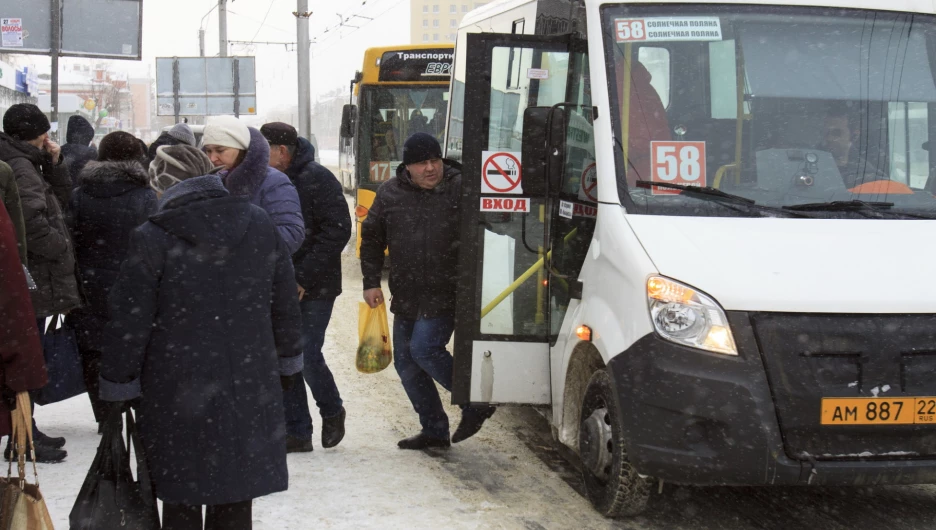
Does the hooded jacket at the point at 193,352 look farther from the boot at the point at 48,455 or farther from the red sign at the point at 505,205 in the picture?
the boot at the point at 48,455

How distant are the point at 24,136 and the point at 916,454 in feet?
15.3

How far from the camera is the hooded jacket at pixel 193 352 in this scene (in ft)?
11.0

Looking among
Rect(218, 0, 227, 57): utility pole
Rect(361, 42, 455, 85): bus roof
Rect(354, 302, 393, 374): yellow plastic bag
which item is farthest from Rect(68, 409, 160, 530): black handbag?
Rect(218, 0, 227, 57): utility pole

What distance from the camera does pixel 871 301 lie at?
4.00 metres

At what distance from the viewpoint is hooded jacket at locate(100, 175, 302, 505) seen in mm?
3340

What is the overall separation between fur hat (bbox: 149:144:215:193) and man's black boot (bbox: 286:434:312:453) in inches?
94.2

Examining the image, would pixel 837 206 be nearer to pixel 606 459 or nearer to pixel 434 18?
pixel 606 459

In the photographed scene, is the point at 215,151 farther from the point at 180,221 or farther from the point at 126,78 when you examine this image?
the point at 126,78

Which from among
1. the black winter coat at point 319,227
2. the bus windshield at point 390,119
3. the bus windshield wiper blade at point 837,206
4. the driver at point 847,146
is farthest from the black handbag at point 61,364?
the bus windshield at point 390,119

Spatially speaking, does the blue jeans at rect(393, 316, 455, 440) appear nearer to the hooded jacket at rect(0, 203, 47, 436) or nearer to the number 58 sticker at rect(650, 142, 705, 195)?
the number 58 sticker at rect(650, 142, 705, 195)

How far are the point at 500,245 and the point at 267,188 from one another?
1.21 metres

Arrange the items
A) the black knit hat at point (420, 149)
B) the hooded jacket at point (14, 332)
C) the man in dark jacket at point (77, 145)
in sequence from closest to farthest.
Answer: the hooded jacket at point (14, 332)
the black knit hat at point (420, 149)
the man in dark jacket at point (77, 145)

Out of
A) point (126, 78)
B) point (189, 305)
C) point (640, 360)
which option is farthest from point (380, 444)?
point (126, 78)

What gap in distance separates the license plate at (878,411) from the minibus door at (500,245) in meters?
1.76
